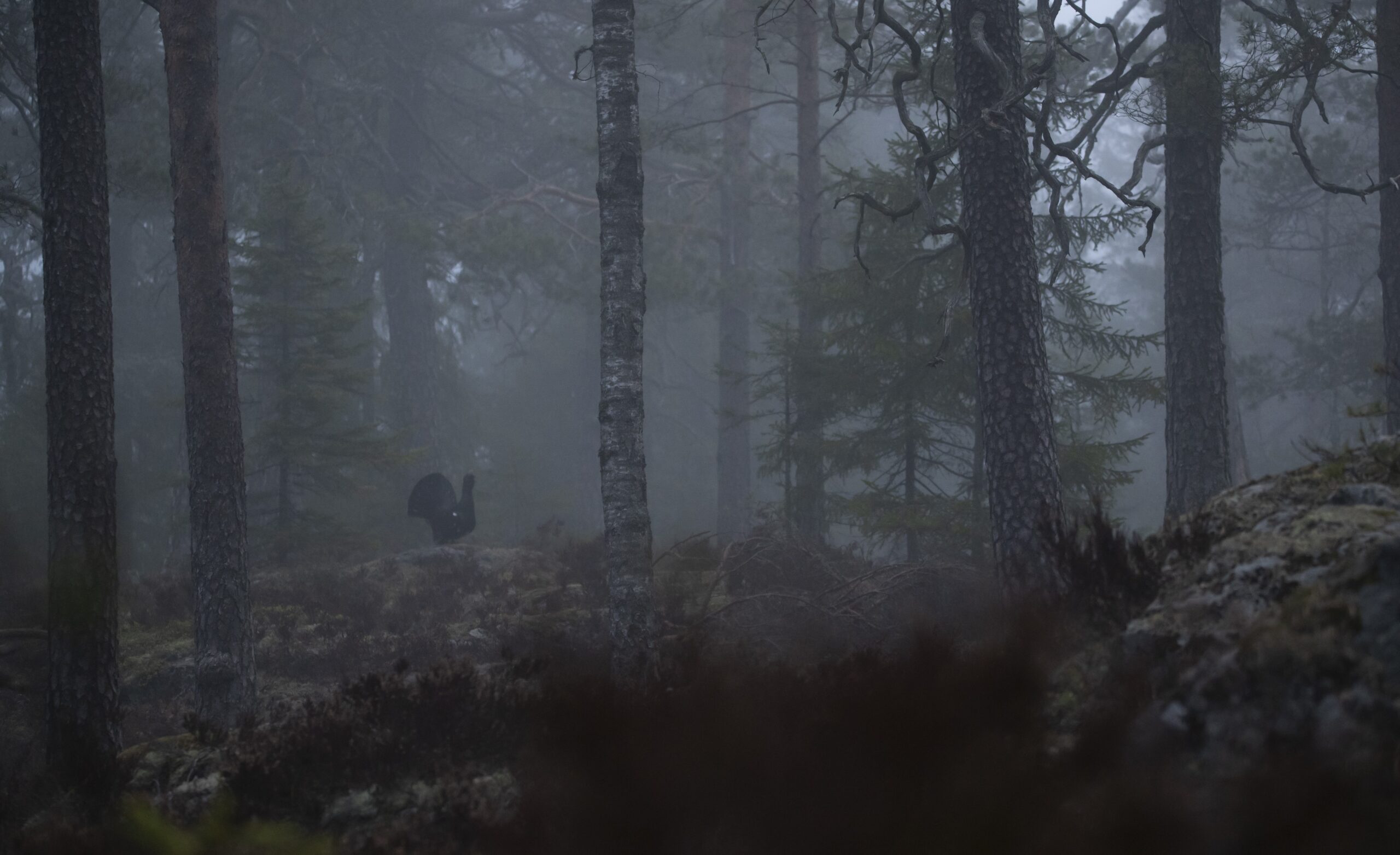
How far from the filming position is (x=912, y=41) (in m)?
7.64

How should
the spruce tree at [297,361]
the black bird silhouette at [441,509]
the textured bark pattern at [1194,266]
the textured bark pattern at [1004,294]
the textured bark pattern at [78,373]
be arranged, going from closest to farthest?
the textured bark pattern at [78,373] < the textured bark pattern at [1004,294] < the textured bark pattern at [1194,266] < the spruce tree at [297,361] < the black bird silhouette at [441,509]

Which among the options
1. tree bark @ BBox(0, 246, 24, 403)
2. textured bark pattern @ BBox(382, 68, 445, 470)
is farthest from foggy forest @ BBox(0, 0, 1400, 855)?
tree bark @ BBox(0, 246, 24, 403)

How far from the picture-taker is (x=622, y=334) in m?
8.15

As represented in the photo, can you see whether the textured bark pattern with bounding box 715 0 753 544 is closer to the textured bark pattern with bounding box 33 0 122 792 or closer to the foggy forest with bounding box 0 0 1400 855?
the foggy forest with bounding box 0 0 1400 855

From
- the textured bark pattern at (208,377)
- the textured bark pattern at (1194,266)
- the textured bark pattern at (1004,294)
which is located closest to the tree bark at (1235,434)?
the textured bark pattern at (1194,266)

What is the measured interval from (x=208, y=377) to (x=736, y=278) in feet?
46.3

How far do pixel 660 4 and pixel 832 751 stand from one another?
2273 cm

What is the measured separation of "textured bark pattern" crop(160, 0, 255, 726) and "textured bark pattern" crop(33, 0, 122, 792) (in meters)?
1.71

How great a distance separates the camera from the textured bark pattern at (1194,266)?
953 cm

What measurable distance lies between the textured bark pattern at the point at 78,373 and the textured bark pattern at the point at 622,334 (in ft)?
11.9

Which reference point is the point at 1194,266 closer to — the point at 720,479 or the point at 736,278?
the point at 720,479

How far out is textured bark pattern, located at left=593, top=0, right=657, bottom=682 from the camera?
7777 millimetres

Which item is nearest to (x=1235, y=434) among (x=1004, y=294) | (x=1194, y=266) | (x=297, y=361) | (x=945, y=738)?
(x=1194, y=266)

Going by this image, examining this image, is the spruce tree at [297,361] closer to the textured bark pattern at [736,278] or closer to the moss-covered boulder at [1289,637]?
the textured bark pattern at [736,278]
